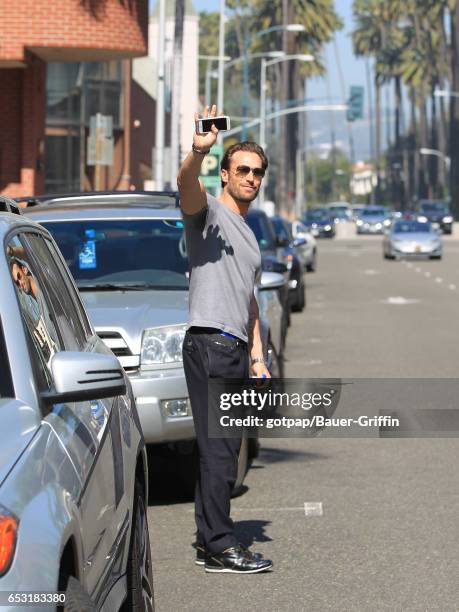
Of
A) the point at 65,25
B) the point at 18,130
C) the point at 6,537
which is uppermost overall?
the point at 65,25

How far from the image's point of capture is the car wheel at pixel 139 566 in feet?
17.6

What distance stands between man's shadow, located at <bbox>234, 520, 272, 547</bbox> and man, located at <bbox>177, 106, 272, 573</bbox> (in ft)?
3.14

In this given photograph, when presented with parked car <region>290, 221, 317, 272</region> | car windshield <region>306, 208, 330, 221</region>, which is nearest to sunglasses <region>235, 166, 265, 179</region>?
parked car <region>290, 221, 317, 272</region>

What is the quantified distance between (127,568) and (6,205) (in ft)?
4.28

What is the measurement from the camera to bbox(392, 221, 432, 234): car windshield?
5466 cm

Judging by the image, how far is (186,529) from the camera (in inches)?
331

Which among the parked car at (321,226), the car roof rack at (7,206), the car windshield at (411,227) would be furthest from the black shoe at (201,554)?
the parked car at (321,226)

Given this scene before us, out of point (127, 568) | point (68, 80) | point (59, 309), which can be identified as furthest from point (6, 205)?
point (68, 80)

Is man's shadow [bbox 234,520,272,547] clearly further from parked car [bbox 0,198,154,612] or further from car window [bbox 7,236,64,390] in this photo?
car window [bbox 7,236,64,390]

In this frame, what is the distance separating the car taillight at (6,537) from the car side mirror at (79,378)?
0.69 meters

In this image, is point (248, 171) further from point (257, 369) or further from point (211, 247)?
point (257, 369)

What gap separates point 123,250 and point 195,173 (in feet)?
12.7

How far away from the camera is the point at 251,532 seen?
8367 mm


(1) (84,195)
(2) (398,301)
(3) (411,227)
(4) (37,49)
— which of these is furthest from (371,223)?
(1) (84,195)
